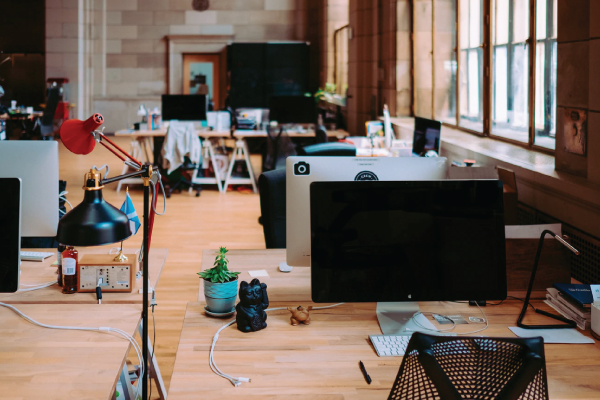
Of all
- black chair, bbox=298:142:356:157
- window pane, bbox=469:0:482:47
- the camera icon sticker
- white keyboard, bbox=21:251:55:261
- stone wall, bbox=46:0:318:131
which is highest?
stone wall, bbox=46:0:318:131

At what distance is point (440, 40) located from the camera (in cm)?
723

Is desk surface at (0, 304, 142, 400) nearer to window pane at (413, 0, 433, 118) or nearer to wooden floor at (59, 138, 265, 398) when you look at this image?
wooden floor at (59, 138, 265, 398)

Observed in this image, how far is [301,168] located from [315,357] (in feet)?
2.41

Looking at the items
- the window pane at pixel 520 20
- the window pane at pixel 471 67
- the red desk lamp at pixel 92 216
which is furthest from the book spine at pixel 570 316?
the window pane at pixel 471 67

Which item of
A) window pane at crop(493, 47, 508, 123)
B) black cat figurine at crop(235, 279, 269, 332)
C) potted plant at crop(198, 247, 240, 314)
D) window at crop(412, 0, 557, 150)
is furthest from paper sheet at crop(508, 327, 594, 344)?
window pane at crop(493, 47, 508, 123)

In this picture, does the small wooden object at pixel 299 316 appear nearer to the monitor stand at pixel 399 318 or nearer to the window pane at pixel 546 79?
the monitor stand at pixel 399 318

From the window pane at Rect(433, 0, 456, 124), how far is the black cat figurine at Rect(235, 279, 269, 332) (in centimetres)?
530

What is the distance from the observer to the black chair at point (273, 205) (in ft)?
10.7

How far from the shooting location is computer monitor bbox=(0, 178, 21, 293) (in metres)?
1.94

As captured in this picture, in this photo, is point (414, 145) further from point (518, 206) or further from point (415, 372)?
point (415, 372)

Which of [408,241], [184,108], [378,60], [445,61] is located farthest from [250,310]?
[184,108]

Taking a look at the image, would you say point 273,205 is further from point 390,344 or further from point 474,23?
point 474,23

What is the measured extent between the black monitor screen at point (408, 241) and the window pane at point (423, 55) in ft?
18.5

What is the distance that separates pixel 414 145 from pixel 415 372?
482 centimetres
